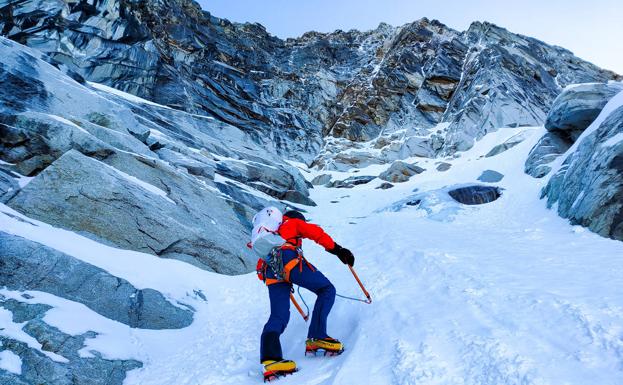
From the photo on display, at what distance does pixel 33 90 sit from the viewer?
1792cm

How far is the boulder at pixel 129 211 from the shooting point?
9203 millimetres

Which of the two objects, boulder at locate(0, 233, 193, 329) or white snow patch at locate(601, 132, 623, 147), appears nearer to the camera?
boulder at locate(0, 233, 193, 329)

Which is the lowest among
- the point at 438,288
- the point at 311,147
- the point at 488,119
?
the point at 311,147

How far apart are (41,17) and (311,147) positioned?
42.7 m

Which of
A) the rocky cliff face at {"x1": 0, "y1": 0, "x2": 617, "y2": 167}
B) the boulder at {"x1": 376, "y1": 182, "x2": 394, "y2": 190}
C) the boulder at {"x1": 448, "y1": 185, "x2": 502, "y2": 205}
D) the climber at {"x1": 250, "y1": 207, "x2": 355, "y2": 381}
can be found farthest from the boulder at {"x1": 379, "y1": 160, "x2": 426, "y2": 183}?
the climber at {"x1": 250, "y1": 207, "x2": 355, "y2": 381}

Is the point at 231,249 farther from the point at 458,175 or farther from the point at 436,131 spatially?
the point at 436,131

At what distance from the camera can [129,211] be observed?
10.2 meters

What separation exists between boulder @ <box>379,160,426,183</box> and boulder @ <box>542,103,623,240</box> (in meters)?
25.6

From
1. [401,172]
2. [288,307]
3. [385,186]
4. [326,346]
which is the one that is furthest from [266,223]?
[401,172]

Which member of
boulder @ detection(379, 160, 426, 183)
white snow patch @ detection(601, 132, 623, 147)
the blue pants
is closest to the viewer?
the blue pants

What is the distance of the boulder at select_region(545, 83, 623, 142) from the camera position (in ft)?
57.4

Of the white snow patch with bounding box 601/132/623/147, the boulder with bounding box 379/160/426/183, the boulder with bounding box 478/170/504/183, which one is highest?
the white snow patch with bounding box 601/132/623/147

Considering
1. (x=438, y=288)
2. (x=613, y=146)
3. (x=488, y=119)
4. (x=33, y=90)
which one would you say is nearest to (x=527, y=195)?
(x=613, y=146)

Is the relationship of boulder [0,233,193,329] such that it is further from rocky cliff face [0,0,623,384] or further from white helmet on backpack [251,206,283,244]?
white helmet on backpack [251,206,283,244]
